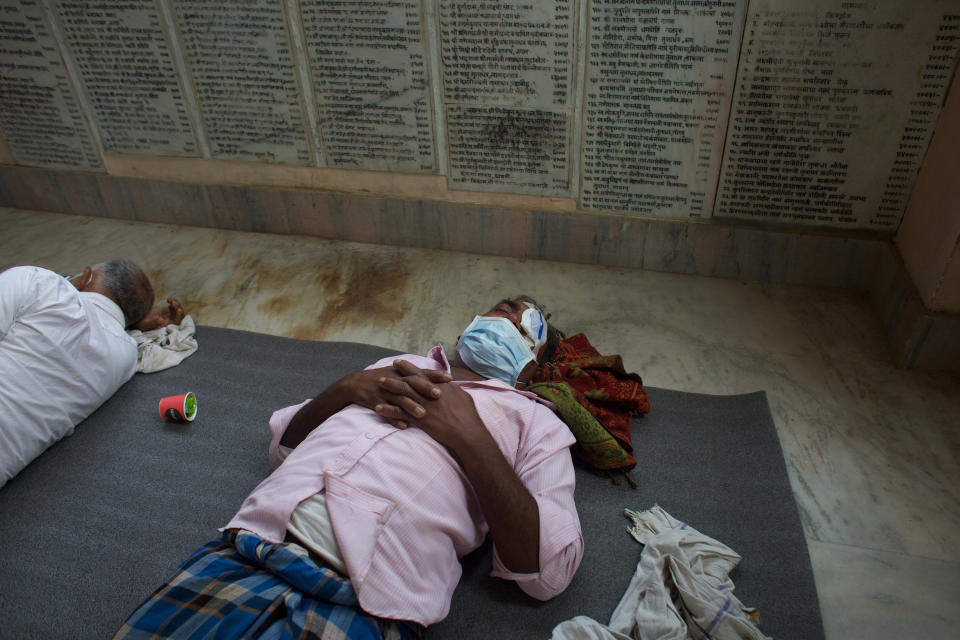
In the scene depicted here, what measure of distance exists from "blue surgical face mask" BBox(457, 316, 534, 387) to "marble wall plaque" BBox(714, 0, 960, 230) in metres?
1.50

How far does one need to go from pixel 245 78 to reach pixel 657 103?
2114 mm

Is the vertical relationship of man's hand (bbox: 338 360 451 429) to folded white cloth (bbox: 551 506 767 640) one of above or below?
above

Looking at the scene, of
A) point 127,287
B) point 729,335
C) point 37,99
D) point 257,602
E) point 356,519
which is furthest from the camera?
point 37,99

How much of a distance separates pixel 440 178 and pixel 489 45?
729mm

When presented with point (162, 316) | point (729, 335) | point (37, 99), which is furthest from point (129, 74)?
point (729, 335)

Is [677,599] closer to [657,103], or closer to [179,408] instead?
[179,408]

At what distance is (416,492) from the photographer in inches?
61.7

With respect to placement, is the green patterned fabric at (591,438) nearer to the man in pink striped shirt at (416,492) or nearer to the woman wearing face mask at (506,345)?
the woman wearing face mask at (506,345)

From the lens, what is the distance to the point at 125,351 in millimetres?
2615

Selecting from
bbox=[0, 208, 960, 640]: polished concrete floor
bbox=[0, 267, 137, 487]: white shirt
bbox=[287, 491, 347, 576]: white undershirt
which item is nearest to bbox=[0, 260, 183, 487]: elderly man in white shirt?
bbox=[0, 267, 137, 487]: white shirt

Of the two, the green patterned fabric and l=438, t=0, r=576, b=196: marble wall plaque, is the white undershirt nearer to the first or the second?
the green patterned fabric

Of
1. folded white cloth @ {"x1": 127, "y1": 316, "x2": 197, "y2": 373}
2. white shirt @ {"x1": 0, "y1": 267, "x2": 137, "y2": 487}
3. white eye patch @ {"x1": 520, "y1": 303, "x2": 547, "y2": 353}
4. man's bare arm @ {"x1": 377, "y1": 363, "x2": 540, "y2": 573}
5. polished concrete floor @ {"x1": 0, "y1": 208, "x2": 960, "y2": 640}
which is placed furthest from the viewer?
folded white cloth @ {"x1": 127, "y1": 316, "x2": 197, "y2": 373}

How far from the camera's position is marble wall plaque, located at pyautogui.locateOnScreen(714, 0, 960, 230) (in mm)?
2621

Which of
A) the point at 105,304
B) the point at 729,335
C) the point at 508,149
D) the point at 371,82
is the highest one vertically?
the point at 371,82
